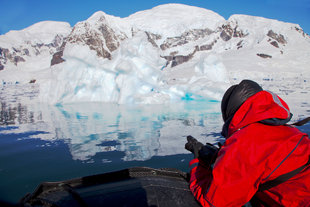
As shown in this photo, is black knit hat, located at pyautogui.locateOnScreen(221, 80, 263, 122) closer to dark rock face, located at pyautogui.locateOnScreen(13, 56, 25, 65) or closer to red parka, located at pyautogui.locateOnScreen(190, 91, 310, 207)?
red parka, located at pyautogui.locateOnScreen(190, 91, 310, 207)

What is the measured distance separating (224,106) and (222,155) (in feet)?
1.21

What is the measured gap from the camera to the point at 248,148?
1.06 m

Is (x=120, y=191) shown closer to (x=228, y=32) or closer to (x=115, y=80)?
(x=115, y=80)

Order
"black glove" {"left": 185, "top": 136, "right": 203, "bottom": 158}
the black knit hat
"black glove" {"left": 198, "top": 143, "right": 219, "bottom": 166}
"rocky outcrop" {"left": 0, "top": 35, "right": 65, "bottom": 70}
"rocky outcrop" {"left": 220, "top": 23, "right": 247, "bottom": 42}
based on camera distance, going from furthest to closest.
Result: "rocky outcrop" {"left": 0, "top": 35, "right": 65, "bottom": 70} < "rocky outcrop" {"left": 220, "top": 23, "right": 247, "bottom": 42} < "black glove" {"left": 185, "top": 136, "right": 203, "bottom": 158} < "black glove" {"left": 198, "top": 143, "right": 219, "bottom": 166} < the black knit hat

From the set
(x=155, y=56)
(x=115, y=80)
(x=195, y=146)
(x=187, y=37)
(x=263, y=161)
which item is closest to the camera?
(x=263, y=161)

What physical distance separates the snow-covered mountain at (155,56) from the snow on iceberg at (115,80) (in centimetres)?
4

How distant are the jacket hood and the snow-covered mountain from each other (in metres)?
7.77

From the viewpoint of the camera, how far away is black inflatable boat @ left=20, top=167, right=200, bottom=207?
1.35m

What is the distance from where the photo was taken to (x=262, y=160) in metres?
1.04

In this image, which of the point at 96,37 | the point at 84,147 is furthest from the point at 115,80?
the point at 96,37

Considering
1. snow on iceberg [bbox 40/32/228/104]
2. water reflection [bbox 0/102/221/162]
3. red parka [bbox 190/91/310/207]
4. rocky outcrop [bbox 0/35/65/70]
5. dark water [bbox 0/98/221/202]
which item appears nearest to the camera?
red parka [bbox 190/91/310/207]

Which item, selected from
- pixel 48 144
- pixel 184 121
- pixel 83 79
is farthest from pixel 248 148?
pixel 83 79

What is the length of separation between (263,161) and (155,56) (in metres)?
9.90

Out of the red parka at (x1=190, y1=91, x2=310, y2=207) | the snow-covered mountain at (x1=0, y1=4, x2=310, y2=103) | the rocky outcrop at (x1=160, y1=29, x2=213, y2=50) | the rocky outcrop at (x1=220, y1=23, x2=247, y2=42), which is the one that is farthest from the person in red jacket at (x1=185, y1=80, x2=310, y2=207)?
the rocky outcrop at (x1=160, y1=29, x2=213, y2=50)
